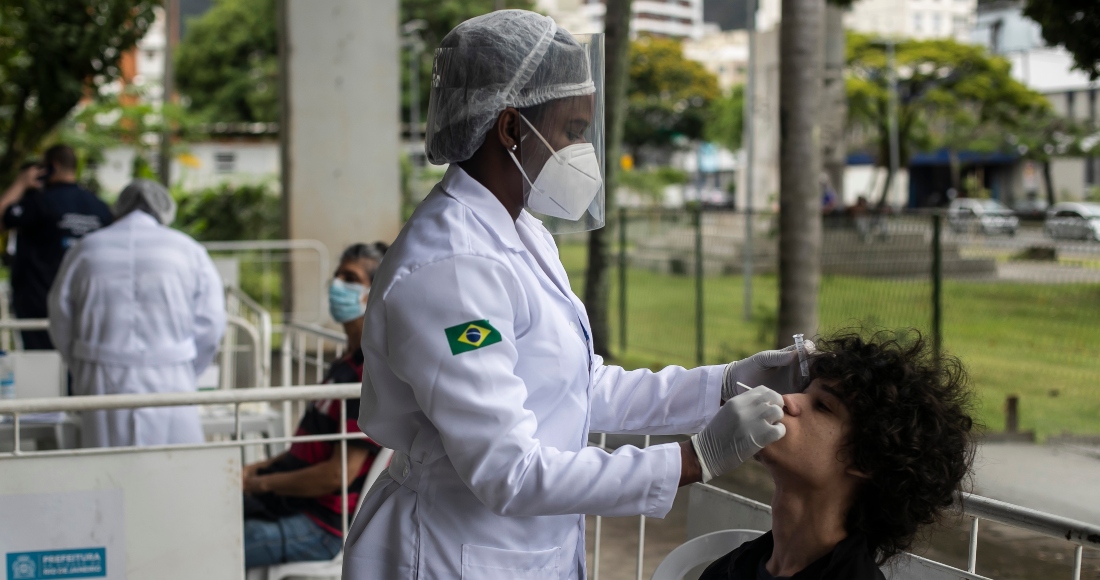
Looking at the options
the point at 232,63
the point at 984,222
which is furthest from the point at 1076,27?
the point at 232,63

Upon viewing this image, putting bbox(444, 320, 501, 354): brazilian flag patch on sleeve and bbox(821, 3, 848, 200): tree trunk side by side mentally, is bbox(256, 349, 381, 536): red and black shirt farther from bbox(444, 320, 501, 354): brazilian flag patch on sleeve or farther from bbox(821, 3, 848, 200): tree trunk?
bbox(821, 3, 848, 200): tree trunk

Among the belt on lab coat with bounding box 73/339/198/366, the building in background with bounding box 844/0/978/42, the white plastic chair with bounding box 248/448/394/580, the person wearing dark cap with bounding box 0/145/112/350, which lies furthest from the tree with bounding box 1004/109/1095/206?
the building in background with bounding box 844/0/978/42

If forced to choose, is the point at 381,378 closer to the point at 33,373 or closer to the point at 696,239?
the point at 33,373

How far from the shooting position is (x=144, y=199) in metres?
4.88

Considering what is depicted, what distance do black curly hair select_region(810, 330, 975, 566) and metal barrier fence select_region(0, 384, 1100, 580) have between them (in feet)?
0.45

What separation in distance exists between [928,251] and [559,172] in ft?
22.9

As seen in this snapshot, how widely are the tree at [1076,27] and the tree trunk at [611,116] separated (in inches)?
147

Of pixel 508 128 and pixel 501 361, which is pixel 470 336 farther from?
pixel 508 128

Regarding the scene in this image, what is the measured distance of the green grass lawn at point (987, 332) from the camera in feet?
26.5

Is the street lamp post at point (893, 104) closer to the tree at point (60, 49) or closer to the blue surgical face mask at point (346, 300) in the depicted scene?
the tree at point (60, 49)

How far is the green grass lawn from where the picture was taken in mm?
8062

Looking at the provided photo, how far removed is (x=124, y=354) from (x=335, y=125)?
641cm

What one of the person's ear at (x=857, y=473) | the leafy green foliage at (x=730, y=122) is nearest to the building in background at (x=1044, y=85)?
the leafy green foliage at (x=730, y=122)

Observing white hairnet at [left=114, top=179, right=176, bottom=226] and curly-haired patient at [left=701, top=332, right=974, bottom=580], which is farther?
white hairnet at [left=114, top=179, right=176, bottom=226]
